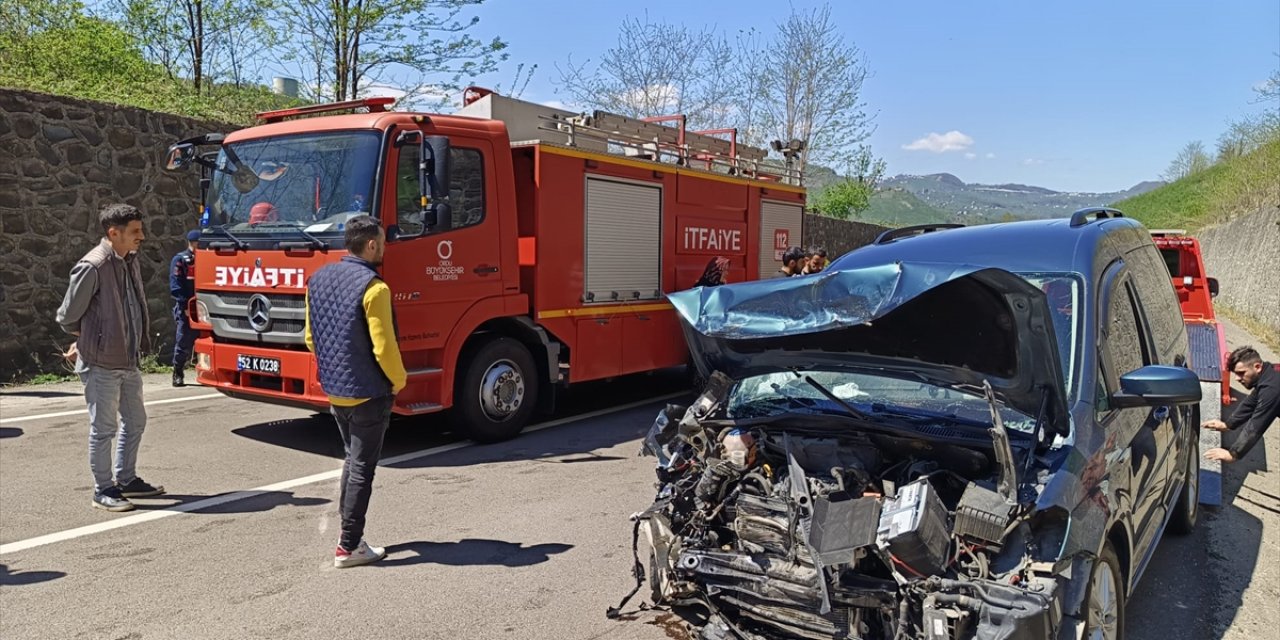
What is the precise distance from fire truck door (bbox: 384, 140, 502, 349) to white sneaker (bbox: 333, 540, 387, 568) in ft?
7.96

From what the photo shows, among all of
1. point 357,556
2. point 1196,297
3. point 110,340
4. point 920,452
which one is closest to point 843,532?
point 920,452

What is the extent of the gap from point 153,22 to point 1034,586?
701 inches

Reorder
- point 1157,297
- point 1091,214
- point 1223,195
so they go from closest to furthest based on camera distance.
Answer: point 1091,214 → point 1157,297 → point 1223,195

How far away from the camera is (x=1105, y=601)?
3156 millimetres

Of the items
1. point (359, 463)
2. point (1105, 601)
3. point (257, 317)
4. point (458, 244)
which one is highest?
point (458, 244)

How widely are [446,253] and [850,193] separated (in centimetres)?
2829

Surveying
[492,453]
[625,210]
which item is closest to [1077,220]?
[492,453]

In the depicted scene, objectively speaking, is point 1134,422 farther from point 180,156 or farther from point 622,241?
point 180,156

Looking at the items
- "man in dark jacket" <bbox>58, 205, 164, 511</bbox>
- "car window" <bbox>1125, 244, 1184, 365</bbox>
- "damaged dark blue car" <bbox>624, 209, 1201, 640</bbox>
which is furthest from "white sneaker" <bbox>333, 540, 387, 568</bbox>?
"car window" <bbox>1125, 244, 1184, 365</bbox>

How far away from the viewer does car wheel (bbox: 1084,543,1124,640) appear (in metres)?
2.95

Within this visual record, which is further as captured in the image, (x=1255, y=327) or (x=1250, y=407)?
(x=1255, y=327)

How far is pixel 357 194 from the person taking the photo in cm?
669

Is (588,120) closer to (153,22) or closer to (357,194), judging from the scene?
(357,194)

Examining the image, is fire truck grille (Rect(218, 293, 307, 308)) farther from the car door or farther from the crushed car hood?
the car door
